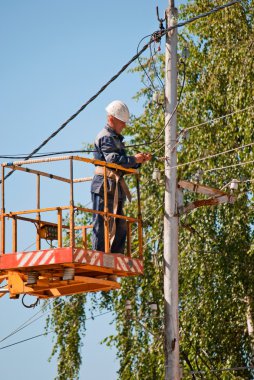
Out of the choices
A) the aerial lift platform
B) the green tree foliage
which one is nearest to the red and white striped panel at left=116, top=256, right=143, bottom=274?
the aerial lift platform

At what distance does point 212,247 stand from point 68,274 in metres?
8.50

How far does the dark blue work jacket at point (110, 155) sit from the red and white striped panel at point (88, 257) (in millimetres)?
972

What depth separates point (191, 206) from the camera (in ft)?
59.5

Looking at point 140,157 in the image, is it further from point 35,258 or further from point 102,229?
point 35,258

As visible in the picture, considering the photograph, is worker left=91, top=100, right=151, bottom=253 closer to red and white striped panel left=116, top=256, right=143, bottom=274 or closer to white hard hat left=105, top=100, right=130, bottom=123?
white hard hat left=105, top=100, right=130, bottom=123

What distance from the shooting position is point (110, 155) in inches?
641

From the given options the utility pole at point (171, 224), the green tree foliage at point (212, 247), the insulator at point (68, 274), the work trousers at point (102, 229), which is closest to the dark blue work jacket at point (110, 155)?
the work trousers at point (102, 229)

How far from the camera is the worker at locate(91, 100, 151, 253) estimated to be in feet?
53.4

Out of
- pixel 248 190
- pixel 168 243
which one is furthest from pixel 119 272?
pixel 248 190

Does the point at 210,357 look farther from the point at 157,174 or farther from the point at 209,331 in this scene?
the point at 157,174

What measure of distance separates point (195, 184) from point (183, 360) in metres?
6.83

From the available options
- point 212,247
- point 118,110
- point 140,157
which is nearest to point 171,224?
point 140,157

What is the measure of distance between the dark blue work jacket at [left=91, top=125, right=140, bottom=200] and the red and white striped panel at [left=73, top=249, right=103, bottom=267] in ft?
3.19

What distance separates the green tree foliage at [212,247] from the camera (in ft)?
77.6
